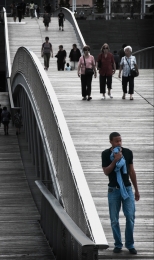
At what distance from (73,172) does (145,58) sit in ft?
115

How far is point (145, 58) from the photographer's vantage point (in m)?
44.7

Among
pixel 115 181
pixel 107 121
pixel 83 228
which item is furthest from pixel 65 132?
pixel 107 121

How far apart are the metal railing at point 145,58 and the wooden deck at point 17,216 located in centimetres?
1225

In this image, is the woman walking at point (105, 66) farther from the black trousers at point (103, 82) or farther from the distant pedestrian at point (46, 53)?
the distant pedestrian at point (46, 53)

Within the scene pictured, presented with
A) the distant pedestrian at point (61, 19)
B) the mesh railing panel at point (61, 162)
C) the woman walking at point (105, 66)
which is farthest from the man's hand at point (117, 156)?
the distant pedestrian at point (61, 19)

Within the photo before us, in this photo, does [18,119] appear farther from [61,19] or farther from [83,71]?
[61,19]

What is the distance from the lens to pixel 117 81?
24.6m

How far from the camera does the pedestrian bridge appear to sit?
382 inches

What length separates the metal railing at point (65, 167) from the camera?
28.7 ft

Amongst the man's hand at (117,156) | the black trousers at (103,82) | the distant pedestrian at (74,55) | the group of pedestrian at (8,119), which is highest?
the man's hand at (117,156)

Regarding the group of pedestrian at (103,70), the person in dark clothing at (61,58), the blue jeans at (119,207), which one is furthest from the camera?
A: the person in dark clothing at (61,58)

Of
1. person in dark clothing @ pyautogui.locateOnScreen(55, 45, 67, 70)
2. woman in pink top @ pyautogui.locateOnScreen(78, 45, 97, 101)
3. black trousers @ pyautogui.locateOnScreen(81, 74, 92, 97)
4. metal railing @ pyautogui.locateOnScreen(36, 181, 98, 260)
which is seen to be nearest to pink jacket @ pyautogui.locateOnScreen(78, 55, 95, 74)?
woman in pink top @ pyautogui.locateOnScreen(78, 45, 97, 101)

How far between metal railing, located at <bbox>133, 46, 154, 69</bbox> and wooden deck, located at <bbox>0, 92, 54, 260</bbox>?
482 inches

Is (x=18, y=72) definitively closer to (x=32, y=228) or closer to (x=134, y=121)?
(x=134, y=121)
